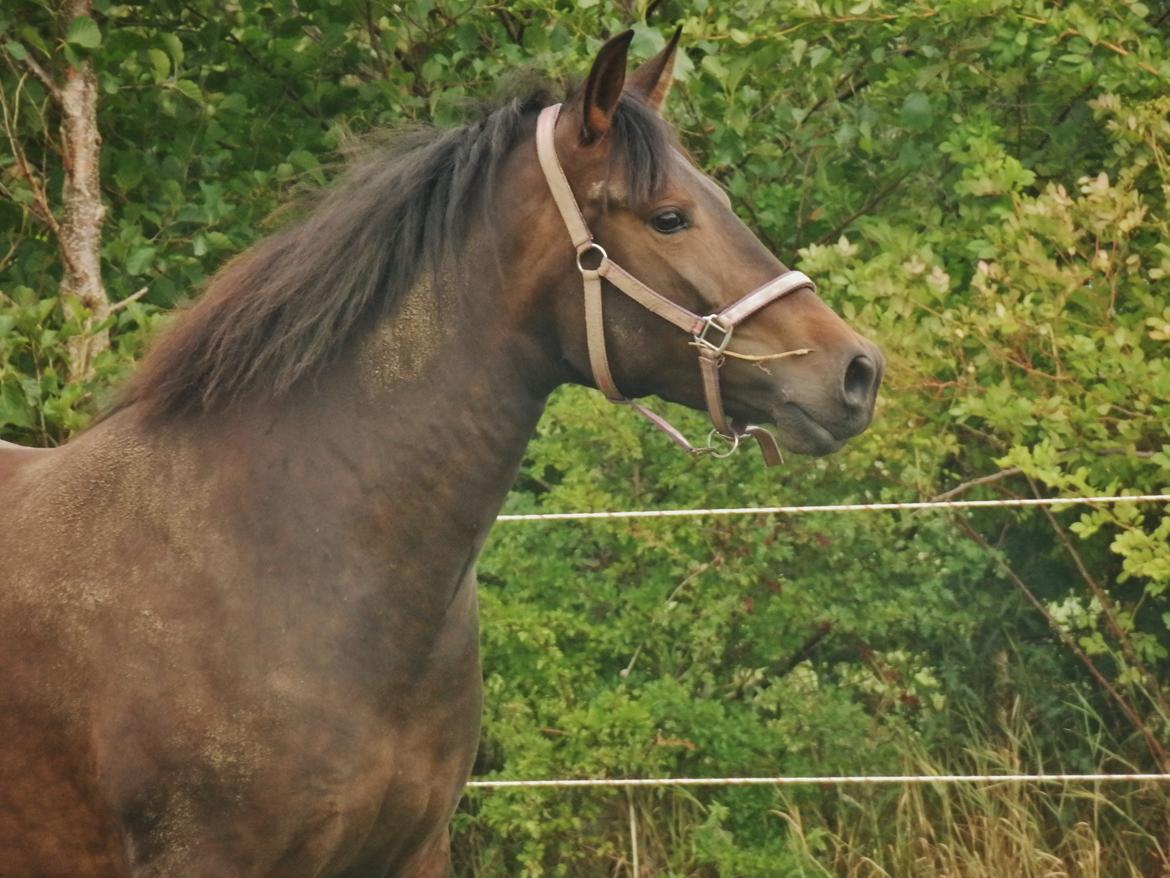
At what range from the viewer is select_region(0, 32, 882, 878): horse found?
9.14ft

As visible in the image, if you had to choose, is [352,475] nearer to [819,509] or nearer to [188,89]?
[819,509]

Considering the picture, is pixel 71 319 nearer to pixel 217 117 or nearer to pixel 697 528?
pixel 217 117

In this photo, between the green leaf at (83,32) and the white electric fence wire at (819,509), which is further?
the green leaf at (83,32)

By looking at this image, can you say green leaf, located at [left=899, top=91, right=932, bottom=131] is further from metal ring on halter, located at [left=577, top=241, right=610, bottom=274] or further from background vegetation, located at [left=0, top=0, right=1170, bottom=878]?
metal ring on halter, located at [left=577, top=241, right=610, bottom=274]

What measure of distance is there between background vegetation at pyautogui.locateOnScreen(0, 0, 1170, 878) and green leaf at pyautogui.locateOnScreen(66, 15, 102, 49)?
0.01 meters

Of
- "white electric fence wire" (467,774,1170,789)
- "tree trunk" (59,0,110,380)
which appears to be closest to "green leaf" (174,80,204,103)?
"tree trunk" (59,0,110,380)

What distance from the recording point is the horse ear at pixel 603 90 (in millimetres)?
2844

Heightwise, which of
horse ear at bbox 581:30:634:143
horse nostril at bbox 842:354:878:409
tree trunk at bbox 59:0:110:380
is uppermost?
horse ear at bbox 581:30:634:143

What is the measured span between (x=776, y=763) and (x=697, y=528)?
0.82 m

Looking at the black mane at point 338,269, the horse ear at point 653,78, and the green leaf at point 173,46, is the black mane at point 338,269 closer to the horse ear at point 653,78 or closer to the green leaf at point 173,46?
the horse ear at point 653,78

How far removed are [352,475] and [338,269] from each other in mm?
395

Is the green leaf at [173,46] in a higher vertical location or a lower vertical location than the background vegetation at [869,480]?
higher

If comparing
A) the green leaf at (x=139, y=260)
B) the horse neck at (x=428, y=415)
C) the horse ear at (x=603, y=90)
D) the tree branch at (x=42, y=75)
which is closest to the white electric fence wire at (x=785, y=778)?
the green leaf at (x=139, y=260)

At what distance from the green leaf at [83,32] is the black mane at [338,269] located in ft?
7.86
